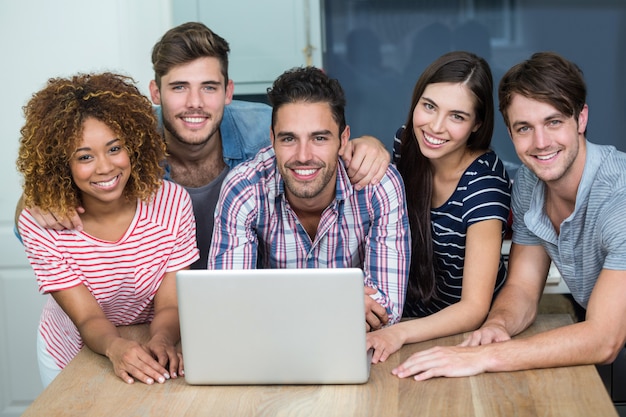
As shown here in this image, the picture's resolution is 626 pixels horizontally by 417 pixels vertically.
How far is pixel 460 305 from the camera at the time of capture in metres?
2.17

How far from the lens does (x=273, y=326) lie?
1.72 metres

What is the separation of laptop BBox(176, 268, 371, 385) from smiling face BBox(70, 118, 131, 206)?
1.77ft

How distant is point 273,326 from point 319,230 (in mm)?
673

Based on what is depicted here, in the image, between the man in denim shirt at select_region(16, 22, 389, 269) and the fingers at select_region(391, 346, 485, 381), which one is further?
the man in denim shirt at select_region(16, 22, 389, 269)

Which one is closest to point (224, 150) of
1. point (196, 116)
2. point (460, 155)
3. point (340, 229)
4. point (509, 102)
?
point (196, 116)

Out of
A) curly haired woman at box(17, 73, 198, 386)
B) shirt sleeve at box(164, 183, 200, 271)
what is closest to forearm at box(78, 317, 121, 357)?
curly haired woman at box(17, 73, 198, 386)

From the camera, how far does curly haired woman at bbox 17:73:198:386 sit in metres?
2.13

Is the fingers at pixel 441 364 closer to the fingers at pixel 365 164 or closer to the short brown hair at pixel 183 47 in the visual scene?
the fingers at pixel 365 164

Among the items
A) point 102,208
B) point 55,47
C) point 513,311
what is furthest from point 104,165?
point 55,47

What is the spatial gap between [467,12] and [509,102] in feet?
4.62

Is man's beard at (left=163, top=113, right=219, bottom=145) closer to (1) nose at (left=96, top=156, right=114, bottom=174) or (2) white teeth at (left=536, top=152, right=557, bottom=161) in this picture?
(1) nose at (left=96, top=156, right=114, bottom=174)

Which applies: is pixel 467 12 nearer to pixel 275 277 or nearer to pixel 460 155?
pixel 460 155

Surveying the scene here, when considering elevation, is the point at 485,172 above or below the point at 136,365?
above

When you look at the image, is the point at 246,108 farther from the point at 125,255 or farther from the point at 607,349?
the point at 607,349
